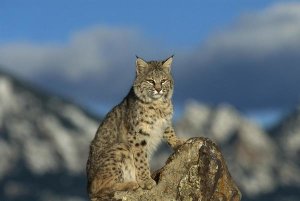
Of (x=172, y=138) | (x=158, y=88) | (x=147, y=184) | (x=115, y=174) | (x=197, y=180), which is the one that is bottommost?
(x=197, y=180)

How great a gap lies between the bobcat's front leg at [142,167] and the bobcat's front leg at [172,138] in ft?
5.12

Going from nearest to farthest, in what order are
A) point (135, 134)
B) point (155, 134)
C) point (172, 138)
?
point (135, 134), point (155, 134), point (172, 138)

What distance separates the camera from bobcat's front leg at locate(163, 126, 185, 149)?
144 feet

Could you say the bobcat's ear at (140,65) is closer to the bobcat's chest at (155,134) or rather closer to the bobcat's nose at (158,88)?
the bobcat's nose at (158,88)

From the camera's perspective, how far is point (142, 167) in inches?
1671

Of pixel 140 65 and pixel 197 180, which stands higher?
pixel 140 65

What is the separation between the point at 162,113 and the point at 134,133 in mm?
1519

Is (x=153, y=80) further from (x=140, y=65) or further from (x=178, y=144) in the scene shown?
(x=178, y=144)

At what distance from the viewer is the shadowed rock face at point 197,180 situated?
137 feet

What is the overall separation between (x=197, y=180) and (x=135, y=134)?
3.10 metres

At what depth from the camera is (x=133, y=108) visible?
142ft

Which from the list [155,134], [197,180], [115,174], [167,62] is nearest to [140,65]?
[167,62]

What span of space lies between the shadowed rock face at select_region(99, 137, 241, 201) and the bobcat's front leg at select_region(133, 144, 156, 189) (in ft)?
0.85

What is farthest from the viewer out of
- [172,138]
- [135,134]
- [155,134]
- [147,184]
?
[172,138]
